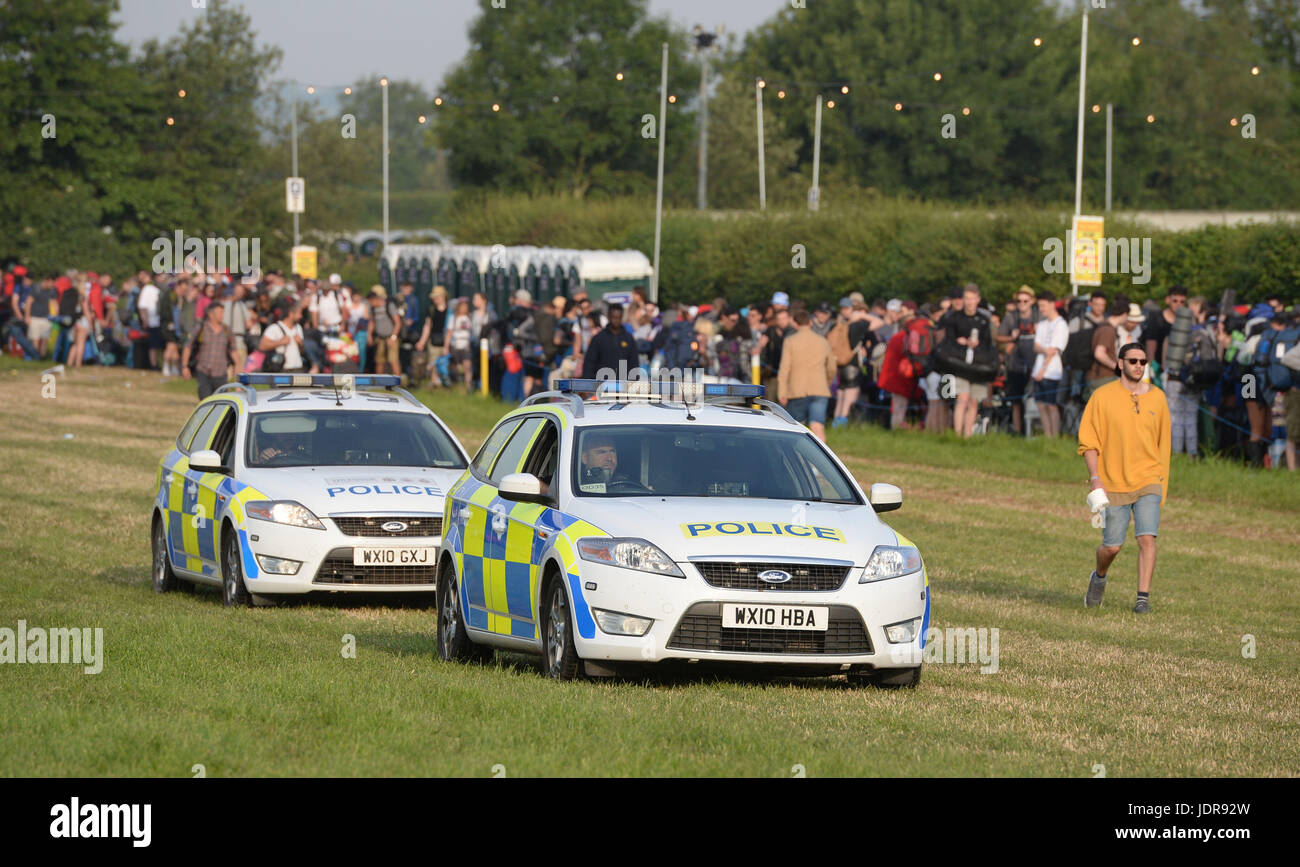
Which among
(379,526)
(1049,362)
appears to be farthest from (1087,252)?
(379,526)

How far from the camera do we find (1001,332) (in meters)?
26.0

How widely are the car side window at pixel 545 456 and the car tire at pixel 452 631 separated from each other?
32.8 inches

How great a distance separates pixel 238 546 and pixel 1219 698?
270 inches

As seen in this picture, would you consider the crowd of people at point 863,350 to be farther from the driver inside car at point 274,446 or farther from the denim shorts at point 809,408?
the driver inside car at point 274,446

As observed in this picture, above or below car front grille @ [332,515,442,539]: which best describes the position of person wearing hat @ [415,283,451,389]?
above

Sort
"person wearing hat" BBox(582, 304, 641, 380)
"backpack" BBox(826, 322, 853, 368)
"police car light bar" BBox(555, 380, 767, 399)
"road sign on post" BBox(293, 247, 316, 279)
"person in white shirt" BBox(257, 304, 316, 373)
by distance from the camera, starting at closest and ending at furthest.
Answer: "police car light bar" BBox(555, 380, 767, 399), "person wearing hat" BBox(582, 304, 641, 380), "person in white shirt" BBox(257, 304, 316, 373), "backpack" BBox(826, 322, 853, 368), "road sign on post" BBox(293, 247, 316, 279)

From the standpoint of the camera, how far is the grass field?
7750 millimetres

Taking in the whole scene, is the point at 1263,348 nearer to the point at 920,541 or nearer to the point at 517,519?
the point at 920,541

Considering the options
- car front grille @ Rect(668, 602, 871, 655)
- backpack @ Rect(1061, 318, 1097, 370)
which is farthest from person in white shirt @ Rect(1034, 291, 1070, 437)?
car front grille @ Rect(668, 602, 871, 655)

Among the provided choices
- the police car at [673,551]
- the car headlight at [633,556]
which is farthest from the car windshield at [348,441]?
the car headlight at [633,556]

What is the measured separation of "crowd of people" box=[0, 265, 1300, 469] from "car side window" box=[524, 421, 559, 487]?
9.48 m

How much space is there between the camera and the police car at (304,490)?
1395 cm

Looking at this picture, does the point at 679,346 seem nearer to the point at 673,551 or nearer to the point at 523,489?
the point at 523,489

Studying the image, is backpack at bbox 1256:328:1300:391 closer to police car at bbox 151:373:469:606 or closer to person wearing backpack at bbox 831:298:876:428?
person wearing backpack at bbox 831:298:876:428
